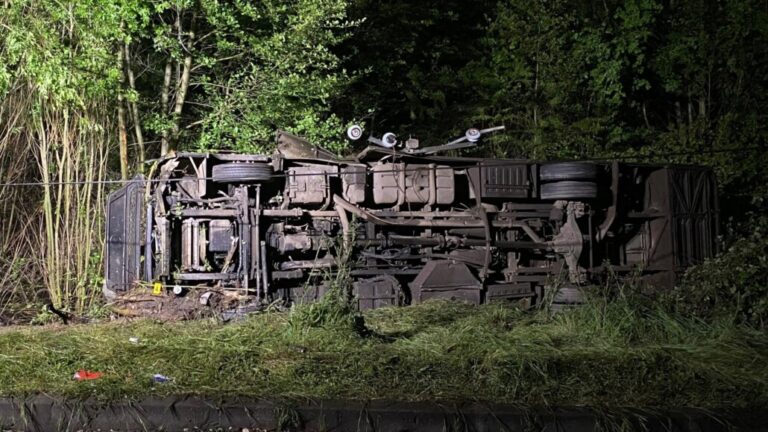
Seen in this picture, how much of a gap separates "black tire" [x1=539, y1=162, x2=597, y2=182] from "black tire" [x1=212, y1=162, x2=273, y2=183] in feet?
13.9

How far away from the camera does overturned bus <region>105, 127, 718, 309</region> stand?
954cm

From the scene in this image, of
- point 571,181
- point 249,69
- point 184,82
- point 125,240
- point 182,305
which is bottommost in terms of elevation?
point 182,305

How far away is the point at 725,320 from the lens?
24.2ft

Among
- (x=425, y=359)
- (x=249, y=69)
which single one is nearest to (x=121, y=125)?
(x=249, y=69)

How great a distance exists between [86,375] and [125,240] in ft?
13.7

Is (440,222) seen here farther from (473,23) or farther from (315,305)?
(473,23)

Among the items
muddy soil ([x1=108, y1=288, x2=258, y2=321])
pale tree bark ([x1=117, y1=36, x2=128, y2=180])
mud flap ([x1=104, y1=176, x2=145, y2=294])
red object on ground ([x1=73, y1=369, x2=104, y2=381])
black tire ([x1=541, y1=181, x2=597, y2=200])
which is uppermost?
pale tree bark ([x1=117, y1=36, x2=128, y2=180])

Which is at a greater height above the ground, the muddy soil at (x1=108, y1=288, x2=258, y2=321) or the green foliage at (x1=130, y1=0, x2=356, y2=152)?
the green foliage at (x1=130, y1=0, x2=356, y2=152)

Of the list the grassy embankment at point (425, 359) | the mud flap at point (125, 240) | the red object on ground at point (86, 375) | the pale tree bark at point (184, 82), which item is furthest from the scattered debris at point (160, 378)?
the pale tree bark at point (184, 82)

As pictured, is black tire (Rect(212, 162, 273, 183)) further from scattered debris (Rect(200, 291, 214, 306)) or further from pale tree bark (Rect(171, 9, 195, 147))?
pale tree bark (Rect(171, 9, 195, 147))

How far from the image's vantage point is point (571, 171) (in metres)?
10.1

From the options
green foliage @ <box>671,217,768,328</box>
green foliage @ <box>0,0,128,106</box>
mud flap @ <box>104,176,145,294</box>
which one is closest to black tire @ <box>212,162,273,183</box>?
mud flap @ <box>104,176,145,294</box>

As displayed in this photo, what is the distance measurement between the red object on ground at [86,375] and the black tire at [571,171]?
6.94 meters

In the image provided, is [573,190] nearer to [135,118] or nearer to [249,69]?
[249,69]
